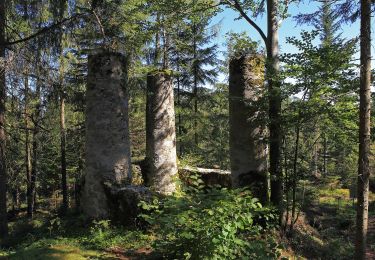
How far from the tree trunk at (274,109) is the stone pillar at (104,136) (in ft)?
10.6

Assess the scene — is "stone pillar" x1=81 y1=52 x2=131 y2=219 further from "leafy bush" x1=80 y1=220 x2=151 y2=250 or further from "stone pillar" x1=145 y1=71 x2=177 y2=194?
"stone pillar" x1=145 y1=71 x2=177 y2=194

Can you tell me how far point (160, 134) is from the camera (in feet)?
38.9

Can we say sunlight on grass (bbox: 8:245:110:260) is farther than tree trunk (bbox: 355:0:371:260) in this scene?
No

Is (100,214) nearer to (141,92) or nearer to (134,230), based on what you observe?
(134,230)

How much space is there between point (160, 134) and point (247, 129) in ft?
12.7

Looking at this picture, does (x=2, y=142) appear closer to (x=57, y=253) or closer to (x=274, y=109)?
(x=57, y=253)

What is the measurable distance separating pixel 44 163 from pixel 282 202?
19.2 metres

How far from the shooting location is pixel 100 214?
795 cm

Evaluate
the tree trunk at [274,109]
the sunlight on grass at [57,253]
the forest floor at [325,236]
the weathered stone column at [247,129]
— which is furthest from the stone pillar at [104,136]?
the forest floor at [325,236]

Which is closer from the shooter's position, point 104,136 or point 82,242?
point 82,242

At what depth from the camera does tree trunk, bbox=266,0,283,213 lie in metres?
8.23

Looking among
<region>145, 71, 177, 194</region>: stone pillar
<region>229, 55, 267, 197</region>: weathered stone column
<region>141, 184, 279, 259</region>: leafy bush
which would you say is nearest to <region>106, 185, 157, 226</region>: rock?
<region>229, 55, 267, 197</region>: weathered stone column

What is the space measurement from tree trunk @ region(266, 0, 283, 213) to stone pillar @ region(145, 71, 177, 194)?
3968 mm

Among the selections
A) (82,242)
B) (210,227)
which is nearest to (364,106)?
(210,227)
